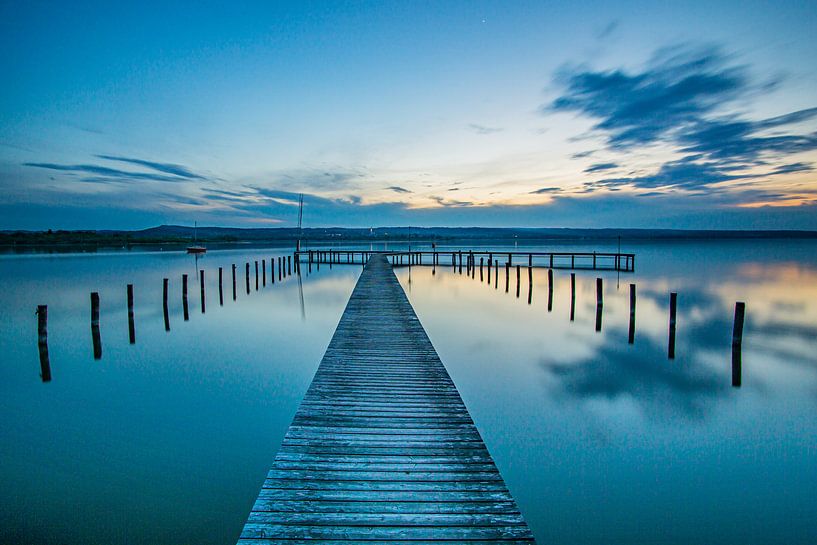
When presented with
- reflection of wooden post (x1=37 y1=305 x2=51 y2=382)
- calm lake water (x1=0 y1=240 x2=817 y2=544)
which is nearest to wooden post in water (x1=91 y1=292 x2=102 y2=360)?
calm lake water (x1=0 y1=240 x2=817 y2=544)

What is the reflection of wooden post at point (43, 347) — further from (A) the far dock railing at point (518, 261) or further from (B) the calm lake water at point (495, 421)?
(A) the far dock railing at point (518, 261)

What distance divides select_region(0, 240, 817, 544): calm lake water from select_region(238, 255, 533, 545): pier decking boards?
1343mm

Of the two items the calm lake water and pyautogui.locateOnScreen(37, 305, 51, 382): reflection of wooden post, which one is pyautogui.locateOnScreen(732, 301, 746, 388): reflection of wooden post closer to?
the calm lake water

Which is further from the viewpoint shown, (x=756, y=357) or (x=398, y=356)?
(x=756, y=357)

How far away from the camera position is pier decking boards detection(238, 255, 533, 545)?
312 cm

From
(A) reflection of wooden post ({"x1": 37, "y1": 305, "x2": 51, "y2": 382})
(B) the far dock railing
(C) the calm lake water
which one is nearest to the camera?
(C) the calm lake water

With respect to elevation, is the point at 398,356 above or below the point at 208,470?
above

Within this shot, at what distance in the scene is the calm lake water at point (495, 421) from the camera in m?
4.94

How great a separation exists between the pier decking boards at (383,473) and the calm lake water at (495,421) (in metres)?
1.34

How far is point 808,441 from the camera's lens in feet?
22.7

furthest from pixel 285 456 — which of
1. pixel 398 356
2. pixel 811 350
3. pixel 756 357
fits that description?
pixel 811 350

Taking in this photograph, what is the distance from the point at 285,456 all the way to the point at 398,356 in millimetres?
3663

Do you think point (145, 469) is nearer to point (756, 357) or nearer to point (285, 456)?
point (285, 456)

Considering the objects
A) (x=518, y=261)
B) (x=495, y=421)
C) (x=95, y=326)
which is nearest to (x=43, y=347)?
(x=95, y=326)
